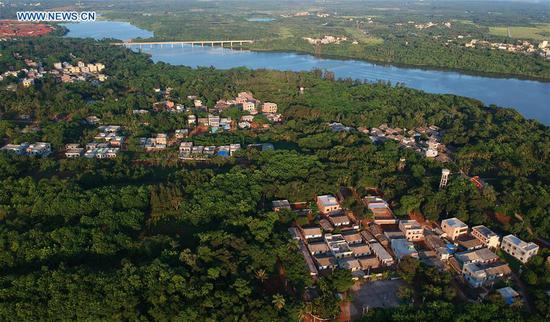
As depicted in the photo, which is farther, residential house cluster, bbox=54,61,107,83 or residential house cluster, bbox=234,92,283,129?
residential house cluster, bbox=54,61,107,83

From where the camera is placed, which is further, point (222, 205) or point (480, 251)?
point (222, 205)

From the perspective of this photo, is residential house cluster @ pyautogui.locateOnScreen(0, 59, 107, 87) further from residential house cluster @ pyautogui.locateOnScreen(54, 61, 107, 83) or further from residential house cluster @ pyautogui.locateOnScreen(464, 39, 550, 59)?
residential house cluster @ pyautogui.locateOnScreen(464, 39, 550, 59)

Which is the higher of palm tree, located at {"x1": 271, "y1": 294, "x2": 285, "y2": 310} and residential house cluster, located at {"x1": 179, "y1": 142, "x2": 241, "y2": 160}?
residential house cluster, located at {"x1": 179, "y1": 142, "x2": 241, "y2": 160}

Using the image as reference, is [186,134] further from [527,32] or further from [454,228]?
[527,32]

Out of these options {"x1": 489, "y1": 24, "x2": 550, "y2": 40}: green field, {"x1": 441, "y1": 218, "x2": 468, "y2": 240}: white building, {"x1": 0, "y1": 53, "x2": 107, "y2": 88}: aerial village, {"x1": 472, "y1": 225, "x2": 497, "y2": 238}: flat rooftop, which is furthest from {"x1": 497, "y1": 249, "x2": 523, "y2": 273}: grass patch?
{"x1": 489, "y1": 24, "x2": 550, "y2": 40}: green field

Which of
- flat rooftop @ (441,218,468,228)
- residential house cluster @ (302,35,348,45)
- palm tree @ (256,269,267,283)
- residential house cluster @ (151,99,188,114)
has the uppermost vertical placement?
residential house cluster @ (302,35,348,45)

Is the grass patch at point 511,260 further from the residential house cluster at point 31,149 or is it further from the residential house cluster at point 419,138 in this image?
the residential house cluster at point 31,149

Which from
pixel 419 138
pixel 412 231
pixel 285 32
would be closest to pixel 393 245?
pixel 412 231
